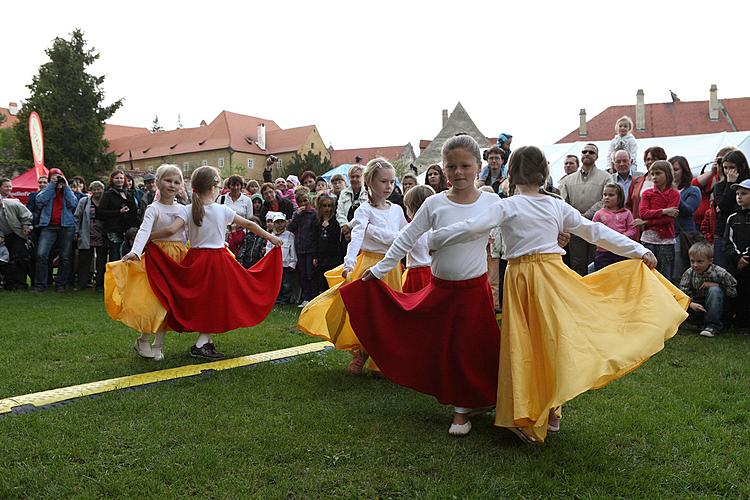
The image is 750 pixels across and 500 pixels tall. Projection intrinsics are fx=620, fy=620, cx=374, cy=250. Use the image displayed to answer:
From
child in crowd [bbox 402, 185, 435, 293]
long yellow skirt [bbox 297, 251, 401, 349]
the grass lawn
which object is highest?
child in crowd [bbox 402, 185, 435, 293]

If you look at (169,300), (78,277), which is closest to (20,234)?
(78,277)

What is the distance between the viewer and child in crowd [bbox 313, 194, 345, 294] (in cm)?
1124

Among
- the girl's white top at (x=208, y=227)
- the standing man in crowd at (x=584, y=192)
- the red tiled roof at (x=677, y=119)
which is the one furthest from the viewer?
the red tiled roof at (x=677, y=119)

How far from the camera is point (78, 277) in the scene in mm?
13383

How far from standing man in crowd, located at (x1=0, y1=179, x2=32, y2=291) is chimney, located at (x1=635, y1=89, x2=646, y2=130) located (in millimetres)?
52140

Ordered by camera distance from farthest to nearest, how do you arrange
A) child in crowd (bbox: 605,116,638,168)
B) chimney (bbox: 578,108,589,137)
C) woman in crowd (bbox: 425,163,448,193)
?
chimney (bbox: 578,108,589,137)
child in crowd (bbox: 605,116,638,168)
woman in crowd (bbox: 425,163,448,193)

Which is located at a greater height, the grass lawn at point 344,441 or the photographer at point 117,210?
the photographer at point 117,210

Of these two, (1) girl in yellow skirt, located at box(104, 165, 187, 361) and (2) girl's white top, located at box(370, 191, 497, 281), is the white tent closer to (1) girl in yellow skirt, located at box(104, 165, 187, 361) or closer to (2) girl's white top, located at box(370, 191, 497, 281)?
(1) girl in yellow skirt, located at box(104, 165, 187, 361)

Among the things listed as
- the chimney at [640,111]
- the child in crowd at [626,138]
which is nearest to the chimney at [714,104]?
the chimney at [640,111]

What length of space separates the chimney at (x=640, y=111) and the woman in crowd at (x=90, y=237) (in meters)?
51.1

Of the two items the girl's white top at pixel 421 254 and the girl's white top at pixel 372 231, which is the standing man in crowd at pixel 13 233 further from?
the girl's white top at pixel 421 254

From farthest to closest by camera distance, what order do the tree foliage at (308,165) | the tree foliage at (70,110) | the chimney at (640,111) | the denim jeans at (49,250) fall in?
1. the tree foliage at (308,165)
2. the chimney at (640,111)
3. the tree foliage at (70,110)
4. the denim jeans at (49,250)

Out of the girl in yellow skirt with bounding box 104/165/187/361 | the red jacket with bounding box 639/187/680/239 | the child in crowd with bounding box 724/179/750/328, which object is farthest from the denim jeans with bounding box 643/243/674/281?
the girl in yellow skirt with bounding box 104/165/187/361

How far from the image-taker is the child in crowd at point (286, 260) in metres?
11.6
